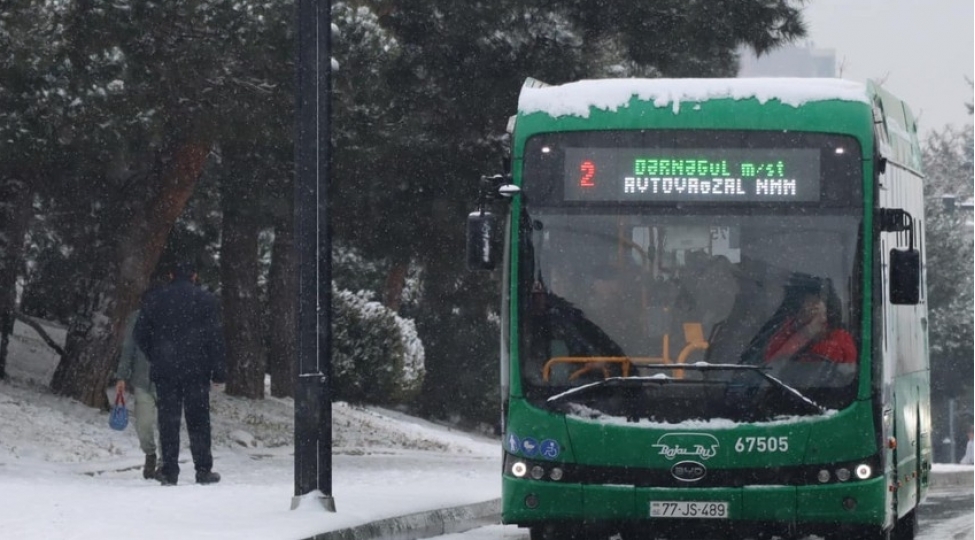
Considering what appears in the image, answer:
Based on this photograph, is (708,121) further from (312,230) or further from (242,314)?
(242,314)

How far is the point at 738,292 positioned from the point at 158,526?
3.73 metres

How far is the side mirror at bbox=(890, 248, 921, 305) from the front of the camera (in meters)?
11.6

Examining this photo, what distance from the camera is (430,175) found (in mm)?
26203

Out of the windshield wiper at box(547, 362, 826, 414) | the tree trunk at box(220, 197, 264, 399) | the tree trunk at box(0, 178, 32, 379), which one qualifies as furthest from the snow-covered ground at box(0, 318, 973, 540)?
the windshield wiper at box(547, 362, 826, 414)

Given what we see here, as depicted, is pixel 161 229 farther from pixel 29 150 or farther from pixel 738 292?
pixel 738 292

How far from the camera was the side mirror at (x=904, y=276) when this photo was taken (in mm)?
11594

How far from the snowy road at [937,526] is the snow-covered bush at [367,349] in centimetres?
1036

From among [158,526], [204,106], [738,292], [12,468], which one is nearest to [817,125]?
[738,292]

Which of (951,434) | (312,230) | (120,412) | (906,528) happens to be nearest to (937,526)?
(906,528)

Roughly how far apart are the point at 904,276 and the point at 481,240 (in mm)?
2463

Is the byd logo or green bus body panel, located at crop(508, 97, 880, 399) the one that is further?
green bus body panel, located at crop(508, 97, 880, 399)

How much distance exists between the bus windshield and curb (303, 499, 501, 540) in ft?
5.51

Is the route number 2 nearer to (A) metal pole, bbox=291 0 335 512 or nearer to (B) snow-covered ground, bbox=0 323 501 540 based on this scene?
(B) snow-covered ground, bbox=0 323 501 540

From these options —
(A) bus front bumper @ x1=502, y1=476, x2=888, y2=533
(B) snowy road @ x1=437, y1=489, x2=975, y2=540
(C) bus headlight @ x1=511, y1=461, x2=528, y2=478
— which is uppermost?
(C) bus headlight @ x1=511, y1=461, x2=528, y2=478
